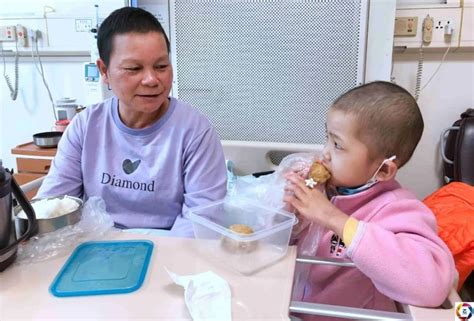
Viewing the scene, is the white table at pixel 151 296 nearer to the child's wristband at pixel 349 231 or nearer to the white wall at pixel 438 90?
the child's wristband at pixel 349 231

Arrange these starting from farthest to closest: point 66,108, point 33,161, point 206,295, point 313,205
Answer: point 66,108 → point 33,161 → point 313,205 → point 206,295

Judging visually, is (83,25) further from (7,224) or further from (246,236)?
(246,236)

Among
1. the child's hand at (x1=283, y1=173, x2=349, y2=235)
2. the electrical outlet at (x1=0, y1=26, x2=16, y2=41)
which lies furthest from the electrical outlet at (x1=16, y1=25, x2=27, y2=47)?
the child's hand at (x1=283, y1=173, x2=349, y2=235)

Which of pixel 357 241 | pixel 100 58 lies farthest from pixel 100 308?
pixel 100 58

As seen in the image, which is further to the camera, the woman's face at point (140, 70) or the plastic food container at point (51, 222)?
the woman's face at point (140, 70)

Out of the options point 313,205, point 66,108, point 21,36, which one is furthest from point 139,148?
point 21,36

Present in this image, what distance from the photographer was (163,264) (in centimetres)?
83

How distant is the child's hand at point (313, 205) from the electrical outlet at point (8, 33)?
272 cm

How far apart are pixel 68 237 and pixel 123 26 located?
2.16 feet

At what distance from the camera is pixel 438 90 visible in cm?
230

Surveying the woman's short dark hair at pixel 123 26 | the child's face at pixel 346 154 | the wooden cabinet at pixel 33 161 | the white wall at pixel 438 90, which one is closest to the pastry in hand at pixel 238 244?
the child's face at pixel 346 154

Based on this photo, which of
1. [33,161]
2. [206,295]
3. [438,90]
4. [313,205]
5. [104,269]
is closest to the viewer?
[206,295]

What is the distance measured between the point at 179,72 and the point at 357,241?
1.67 m

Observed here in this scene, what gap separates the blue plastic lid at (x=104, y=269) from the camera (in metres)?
0.73
